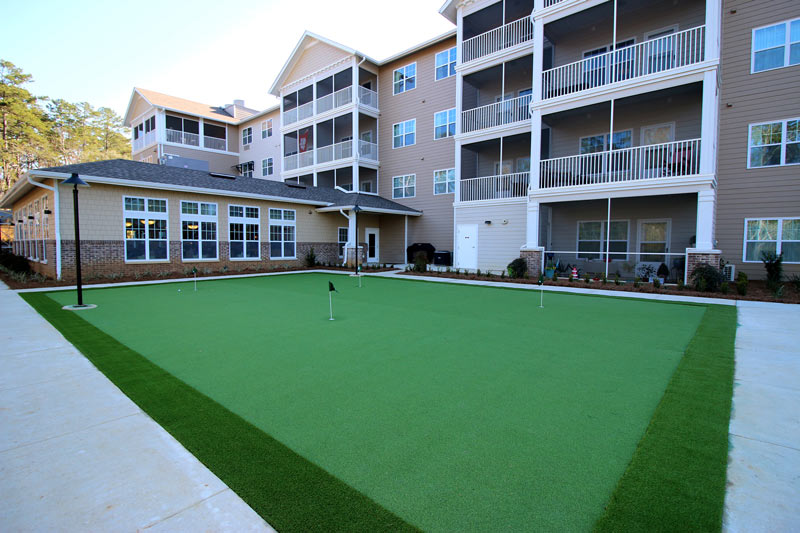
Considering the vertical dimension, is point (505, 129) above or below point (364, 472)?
above

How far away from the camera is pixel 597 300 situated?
10.0 meters

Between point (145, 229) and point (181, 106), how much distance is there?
1883 cm

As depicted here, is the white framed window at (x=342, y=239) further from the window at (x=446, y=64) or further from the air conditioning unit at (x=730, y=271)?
the air conditioning unit at (x=730, y=271)

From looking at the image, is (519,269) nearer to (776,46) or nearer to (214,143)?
(776,46)

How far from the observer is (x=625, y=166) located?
547 inches

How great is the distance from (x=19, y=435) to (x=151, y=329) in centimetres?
381

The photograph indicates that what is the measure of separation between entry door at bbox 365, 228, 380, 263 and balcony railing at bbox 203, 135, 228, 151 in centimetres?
1707

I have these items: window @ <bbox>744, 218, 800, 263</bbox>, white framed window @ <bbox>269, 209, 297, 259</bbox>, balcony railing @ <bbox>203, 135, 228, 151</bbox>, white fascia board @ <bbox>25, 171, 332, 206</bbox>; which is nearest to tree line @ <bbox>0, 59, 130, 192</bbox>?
balcony railing @ <bbox>203, 135, 228, 151</bbox>

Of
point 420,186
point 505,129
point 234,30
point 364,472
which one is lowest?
point 364,472

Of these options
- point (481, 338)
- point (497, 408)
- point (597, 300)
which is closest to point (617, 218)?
point (597, 300)

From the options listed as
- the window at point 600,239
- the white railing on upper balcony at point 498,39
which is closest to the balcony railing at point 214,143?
the white railing on upper balcony at point 498,39

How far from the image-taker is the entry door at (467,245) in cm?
1742

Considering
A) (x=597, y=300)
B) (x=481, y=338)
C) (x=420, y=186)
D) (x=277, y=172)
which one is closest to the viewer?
(x=481, y=338)

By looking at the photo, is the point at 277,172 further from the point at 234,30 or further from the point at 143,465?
the point at 143,465
